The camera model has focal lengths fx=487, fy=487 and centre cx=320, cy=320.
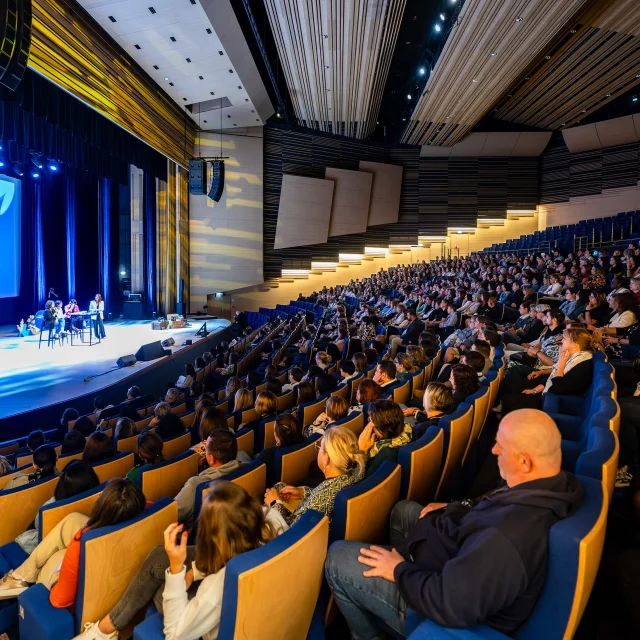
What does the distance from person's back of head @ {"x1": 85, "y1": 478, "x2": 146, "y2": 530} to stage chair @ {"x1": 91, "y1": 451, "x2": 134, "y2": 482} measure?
0.92 meters

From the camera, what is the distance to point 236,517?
1.08 m

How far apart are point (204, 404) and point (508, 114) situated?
43.4 feet

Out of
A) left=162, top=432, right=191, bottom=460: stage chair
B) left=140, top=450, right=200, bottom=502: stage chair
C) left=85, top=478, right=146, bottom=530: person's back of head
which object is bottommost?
left=162, top=432, right=191, bottom=460: stage chair

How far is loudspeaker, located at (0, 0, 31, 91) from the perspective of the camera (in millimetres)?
3854

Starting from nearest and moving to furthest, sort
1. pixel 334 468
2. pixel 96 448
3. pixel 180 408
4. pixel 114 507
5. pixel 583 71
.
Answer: pixel 114 507 < pixel 334 468 < pixel 96 448 < pixel 180 408 < pixel 583 71

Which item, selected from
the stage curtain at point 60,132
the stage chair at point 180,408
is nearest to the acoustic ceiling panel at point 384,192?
the stage curtain at point 60,132

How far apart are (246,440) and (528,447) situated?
67.5 inches

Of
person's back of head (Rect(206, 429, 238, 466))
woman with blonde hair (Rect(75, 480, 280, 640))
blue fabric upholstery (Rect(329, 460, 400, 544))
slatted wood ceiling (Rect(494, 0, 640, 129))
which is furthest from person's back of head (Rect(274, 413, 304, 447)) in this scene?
slatted wood ceiling (Rect(494, 0, 640, 129))

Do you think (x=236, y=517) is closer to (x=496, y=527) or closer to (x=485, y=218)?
(x=496, y=527)

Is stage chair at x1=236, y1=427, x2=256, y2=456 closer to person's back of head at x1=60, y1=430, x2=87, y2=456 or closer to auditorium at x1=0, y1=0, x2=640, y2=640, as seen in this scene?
auditorium at x1=0, y1=0, x2=640, y2=640

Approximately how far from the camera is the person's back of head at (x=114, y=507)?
52.4 inches

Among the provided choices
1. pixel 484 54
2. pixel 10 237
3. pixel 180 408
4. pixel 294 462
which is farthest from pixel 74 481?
pixel 484 54

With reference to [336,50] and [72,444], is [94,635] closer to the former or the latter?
[72,444]

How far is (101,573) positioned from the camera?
48.8 inches
